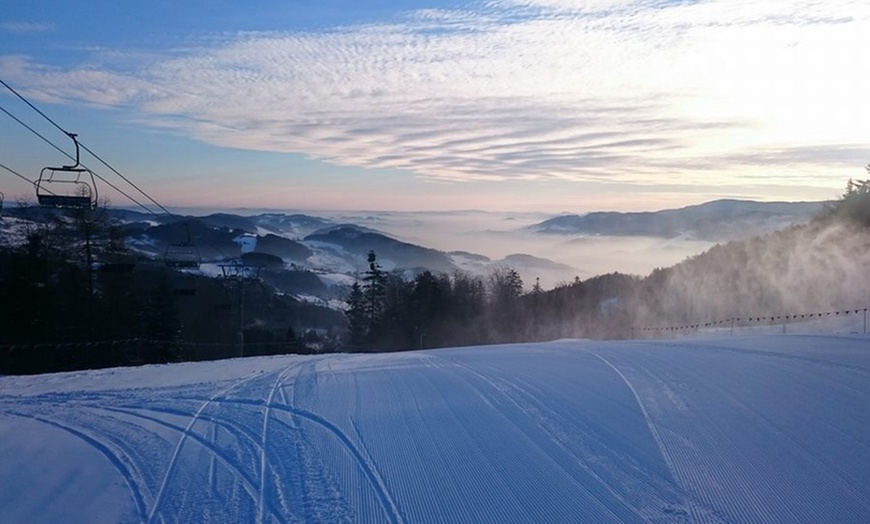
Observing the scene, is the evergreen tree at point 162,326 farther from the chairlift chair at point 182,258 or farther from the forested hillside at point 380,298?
the chairlift chair at point 182,258

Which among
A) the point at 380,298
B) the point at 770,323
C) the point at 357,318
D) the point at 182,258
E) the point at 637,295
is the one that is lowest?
the point at 357,318

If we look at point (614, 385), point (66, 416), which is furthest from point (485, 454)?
point (66, 416)

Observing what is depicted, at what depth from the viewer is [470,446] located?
10258mm

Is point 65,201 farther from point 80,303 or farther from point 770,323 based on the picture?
point 770,323

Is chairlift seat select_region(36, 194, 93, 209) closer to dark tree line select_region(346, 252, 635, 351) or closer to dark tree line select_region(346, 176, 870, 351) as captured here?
dark tree line select_region(346, 176, 870, 351)

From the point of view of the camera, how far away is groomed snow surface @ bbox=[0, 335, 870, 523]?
7949 millimetres

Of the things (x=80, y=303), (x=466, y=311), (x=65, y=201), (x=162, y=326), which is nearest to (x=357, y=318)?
(x=466, y=311)

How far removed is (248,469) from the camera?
948 cm

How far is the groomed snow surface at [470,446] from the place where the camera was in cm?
795

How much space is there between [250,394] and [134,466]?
5.29 m

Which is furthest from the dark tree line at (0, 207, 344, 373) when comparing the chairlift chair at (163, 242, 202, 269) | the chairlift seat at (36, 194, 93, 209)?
the chairlift seat at (36, 194, 93, 209)

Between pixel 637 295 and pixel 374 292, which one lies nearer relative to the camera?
pixel 637 295

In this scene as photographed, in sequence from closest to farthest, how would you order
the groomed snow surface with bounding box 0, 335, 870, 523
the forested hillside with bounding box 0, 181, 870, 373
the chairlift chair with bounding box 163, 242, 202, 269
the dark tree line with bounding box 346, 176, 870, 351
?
the groomed snow surface with bounding box 0, 335, 870, 523
the chairlift chair with bounding box 163, 242, 202, 269
the forested hillside with bounding box 0, 181, 870, 373
the dark tree line with bounding box 346, 176, 870, 351

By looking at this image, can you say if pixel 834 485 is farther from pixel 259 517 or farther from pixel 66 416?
pixel 66 416
